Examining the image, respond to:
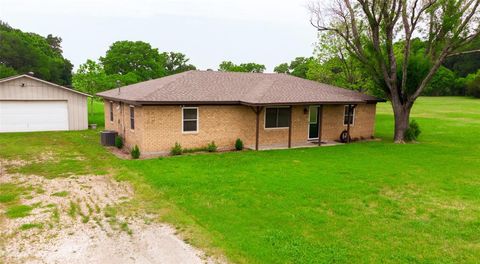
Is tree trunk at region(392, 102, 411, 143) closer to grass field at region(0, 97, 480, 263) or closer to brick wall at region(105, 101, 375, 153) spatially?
brick wall at region(105, 101, 375, 153)

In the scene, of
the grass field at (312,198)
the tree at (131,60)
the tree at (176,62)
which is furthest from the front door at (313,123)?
the tree at (176,62)

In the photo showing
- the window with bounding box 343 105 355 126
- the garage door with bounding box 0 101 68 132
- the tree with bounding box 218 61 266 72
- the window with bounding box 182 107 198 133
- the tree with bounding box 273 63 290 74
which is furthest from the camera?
the tree with bounding box 273 63 290 74

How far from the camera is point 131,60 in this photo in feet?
214

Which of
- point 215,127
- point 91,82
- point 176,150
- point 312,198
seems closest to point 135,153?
point 176,150

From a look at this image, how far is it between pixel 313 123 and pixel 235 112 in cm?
456

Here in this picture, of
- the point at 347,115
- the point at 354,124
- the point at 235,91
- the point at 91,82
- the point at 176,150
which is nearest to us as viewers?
the point at 176,150

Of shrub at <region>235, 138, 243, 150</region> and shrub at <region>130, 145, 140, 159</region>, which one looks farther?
shrub at <region>235, 138, 243, 150</region>

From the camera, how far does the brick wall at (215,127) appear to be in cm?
1484

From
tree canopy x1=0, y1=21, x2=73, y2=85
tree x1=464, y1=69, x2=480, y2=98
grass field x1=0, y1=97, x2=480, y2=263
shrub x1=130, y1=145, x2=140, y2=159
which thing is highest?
tree canopy x1=0, y1=21, x2=73, y2=85

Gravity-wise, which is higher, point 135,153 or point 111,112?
point 111,112

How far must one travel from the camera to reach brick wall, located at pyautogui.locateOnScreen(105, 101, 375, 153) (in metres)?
14.8

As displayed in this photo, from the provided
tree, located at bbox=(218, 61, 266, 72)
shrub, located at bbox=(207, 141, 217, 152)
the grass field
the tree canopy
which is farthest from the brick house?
the tree canopy

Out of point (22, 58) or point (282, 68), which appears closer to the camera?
point (22, 58)

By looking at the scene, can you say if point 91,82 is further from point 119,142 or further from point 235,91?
point 235,91
